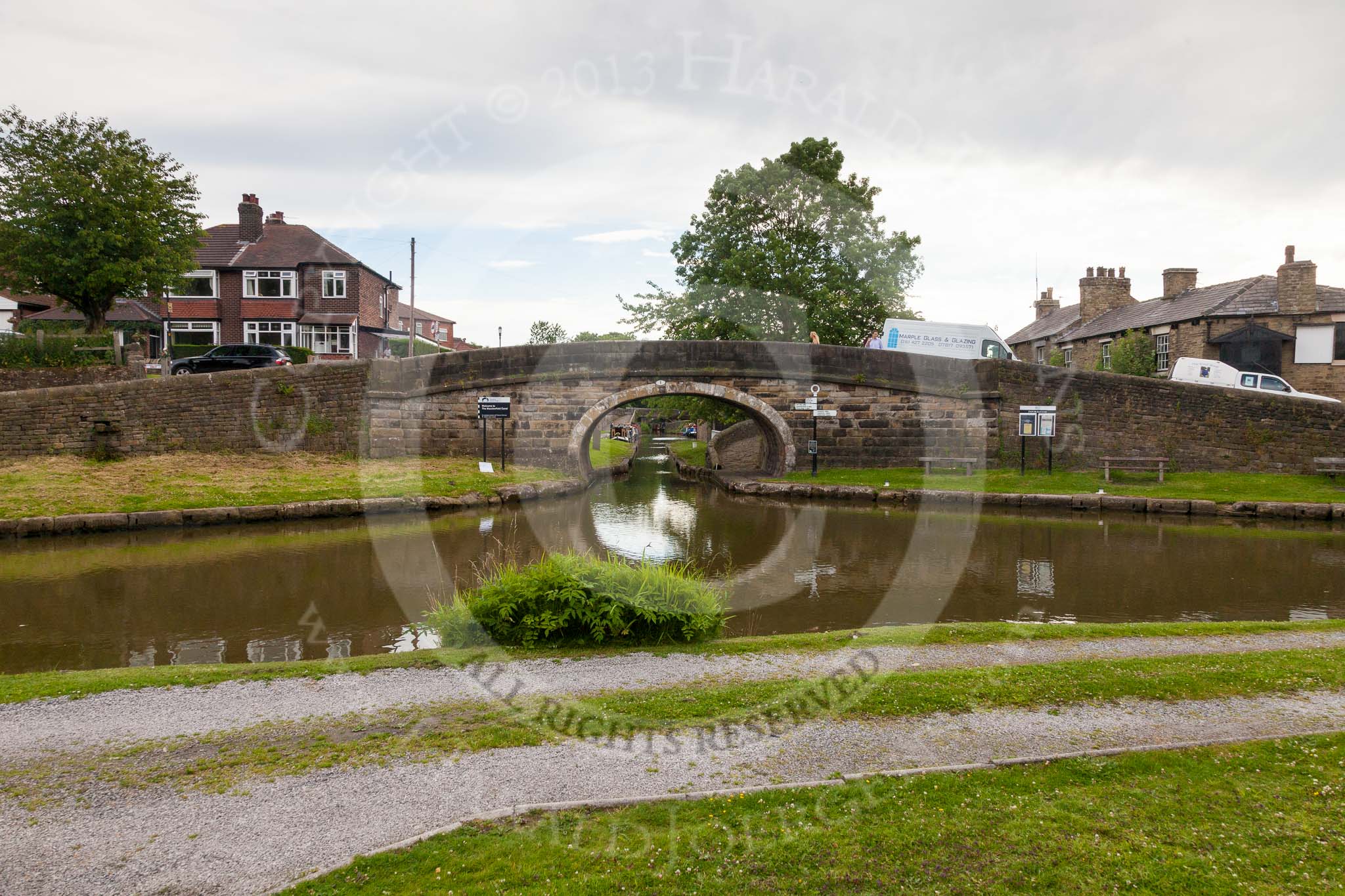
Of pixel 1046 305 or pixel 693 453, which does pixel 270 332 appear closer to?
pixel 693 453

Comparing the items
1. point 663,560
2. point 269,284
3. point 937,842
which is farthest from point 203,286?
point 937,842

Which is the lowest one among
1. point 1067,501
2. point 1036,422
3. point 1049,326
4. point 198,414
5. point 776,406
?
point 1067,501

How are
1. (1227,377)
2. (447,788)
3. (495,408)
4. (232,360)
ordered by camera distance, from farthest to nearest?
(1227,377) → (232,360) → (495,408) → (447,788)

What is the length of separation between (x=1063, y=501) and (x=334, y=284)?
32307 mm

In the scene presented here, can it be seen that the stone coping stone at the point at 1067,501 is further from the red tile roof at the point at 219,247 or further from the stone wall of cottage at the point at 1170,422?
the red tile roof at the point at 219,247

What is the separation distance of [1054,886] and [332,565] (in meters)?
10.3

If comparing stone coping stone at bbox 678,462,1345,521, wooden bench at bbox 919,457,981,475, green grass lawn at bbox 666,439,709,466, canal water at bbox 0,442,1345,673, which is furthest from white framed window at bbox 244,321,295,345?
wooden bench at bbox 919,457,981,475

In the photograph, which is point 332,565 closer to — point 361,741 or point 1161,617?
point 361,741

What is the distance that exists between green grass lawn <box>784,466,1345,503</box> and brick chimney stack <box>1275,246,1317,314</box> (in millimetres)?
13699

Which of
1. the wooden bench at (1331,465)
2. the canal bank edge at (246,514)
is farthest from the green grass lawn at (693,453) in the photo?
the wooden bench at (1331,465)

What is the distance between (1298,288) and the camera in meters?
30.2

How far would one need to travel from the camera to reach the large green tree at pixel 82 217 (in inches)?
966

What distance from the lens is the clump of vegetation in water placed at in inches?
265

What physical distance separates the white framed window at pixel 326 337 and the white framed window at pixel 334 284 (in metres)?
1.51
